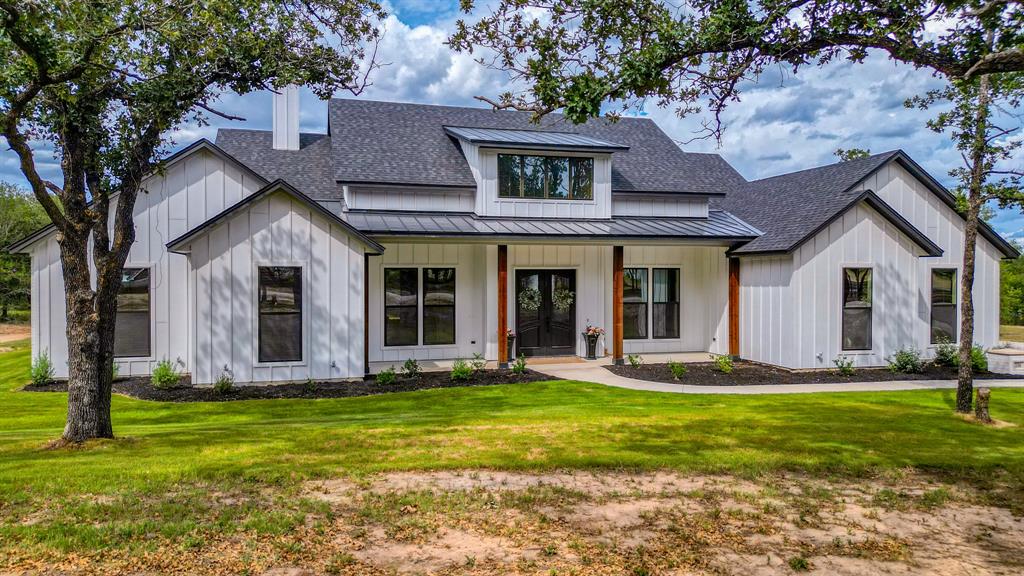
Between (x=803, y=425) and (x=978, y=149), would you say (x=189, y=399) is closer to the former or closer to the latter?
(x=803, y=425)

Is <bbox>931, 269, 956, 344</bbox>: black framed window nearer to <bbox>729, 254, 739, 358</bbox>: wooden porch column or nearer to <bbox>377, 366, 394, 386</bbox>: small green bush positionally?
<bbox>729, 254, 739, 358</bbox>: wooden porch column

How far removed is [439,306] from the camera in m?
15.8

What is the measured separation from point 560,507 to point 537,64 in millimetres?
4234

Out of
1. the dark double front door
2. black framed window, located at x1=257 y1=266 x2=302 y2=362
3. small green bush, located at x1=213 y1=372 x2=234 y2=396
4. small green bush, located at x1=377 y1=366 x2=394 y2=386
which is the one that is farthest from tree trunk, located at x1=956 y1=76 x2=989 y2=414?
small green bush, located at x1=213 y1=372 x2=234 y2=396

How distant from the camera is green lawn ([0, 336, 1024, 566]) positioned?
593 centimetres

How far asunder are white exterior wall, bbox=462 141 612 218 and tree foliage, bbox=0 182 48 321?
25.7 m

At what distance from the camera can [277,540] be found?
15.5 ft

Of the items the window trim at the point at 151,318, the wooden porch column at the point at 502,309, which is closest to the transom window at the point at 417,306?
the wooden porch column at the point at 502,309

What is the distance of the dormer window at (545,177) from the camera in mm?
16281

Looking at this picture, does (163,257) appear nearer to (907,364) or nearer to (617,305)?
(617,305)

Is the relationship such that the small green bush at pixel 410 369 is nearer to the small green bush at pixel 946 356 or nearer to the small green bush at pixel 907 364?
the small green bush at pixel 907 364

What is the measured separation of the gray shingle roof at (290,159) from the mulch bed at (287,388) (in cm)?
578

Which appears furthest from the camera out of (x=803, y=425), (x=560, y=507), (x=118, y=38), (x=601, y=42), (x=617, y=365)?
(x=617, y=365)

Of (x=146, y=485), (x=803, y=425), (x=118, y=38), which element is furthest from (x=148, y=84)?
(x=803, y=425)
